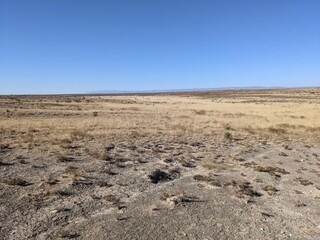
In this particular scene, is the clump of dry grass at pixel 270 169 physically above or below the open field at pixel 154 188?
below

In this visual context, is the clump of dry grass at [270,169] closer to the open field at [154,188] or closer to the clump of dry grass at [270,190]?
the open field at [154,188]

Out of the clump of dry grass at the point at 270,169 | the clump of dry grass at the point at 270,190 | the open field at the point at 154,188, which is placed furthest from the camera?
the clump of dry grass at the point at 270,169

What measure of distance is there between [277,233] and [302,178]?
26.0 ft

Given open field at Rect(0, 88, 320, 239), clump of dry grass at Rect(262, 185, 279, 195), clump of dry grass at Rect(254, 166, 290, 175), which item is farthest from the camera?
clump of dry grass at Rect(254, 166, 290, 175)

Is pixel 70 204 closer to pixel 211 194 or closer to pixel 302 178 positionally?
pixel 211 194

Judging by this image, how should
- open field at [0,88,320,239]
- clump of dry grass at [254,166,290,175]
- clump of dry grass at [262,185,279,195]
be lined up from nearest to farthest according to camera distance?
open field at [0,88,320,239] → clump of dry grass at [262,185,279,195] → clump of dry grass at [254,166,290,175]

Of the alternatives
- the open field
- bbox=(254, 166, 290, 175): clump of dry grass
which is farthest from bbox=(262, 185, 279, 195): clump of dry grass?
bbox=(254, 166, 290, 175): clump of dry grass

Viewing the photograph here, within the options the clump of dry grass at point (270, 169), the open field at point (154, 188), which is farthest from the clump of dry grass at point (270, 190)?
the clump of dry grass at point (270, 169)

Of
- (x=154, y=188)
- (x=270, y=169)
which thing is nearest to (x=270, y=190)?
(x=270, y=169)

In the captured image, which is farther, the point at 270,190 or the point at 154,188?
the point at 270,190

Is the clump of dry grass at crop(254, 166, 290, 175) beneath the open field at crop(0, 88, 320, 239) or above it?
beneath

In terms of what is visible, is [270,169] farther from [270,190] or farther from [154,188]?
[154,188]

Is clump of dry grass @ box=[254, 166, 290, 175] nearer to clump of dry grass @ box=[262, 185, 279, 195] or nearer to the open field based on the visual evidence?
the open field

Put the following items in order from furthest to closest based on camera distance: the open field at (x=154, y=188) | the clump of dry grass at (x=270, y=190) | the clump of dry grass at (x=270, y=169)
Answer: the clump of dry grass at (x=270, y=169) < the clump of dry grass at (x=270, y=190) < the open field at (x=154, y=188)
